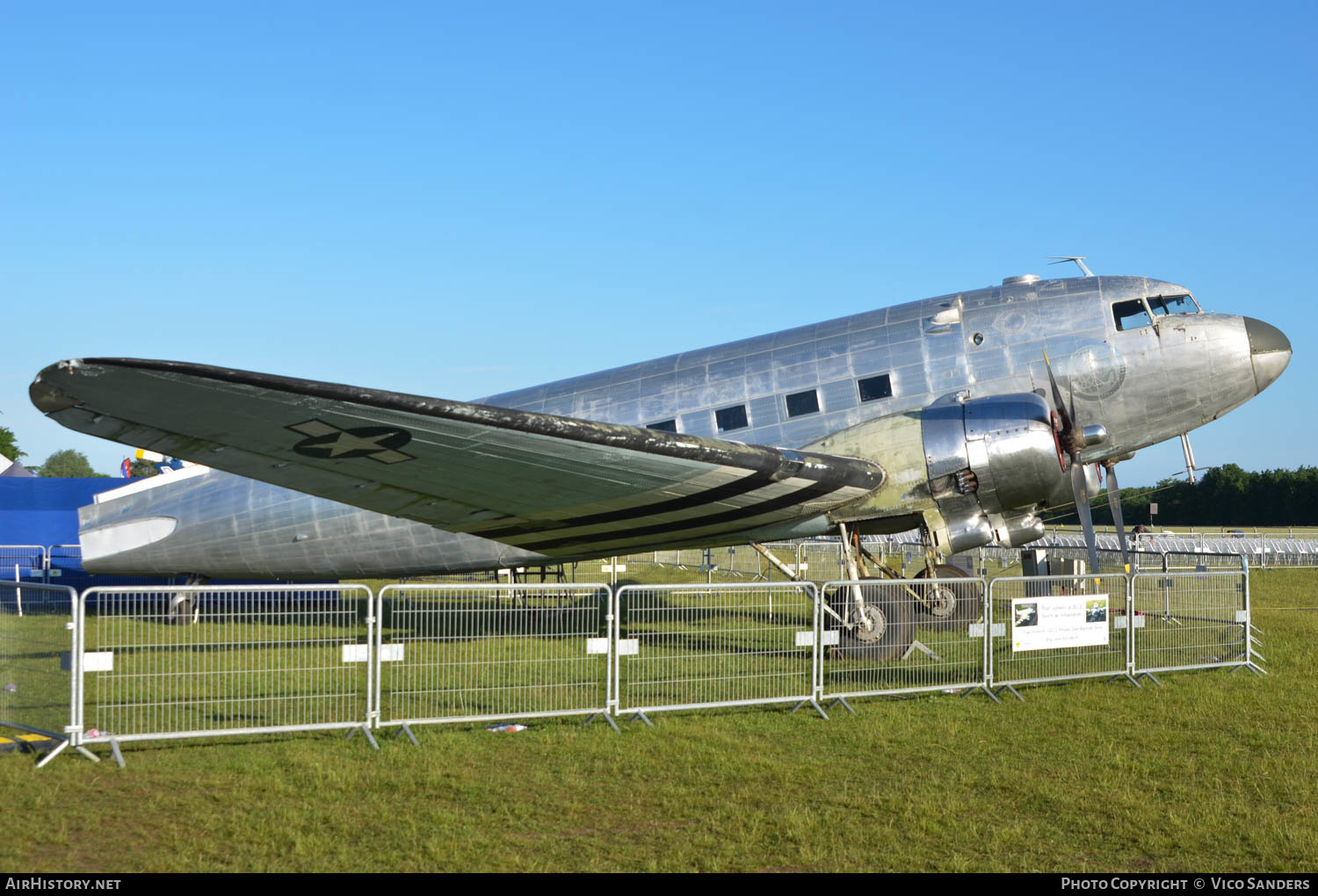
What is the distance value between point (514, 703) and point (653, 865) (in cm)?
430

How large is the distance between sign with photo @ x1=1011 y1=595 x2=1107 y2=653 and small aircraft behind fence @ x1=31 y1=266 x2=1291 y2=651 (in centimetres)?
168

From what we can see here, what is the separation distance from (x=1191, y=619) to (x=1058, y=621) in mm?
2611

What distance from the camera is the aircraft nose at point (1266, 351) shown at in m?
13.8

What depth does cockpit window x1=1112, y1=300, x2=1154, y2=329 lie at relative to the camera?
13.9 meters

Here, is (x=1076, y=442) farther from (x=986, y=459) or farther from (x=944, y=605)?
(x=944, y=605)

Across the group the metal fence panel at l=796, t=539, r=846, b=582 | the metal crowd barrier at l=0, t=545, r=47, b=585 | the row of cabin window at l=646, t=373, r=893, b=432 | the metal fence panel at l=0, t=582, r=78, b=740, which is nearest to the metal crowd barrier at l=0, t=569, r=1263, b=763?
the metal fence panel at l=0, t=582, r=78, b=740

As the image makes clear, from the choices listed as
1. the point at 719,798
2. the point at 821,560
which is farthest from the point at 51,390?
the point at 821,560

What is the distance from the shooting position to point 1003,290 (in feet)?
48.0

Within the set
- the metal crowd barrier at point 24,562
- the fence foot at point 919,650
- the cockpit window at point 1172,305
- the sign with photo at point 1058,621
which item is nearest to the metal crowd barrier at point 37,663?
the fence foot at point 919,650

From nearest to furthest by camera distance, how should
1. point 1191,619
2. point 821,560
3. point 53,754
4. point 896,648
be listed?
point 53,754 < point 896,648 < point 1191,619 < point 821,560

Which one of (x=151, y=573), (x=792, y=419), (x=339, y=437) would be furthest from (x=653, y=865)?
(x=151, y=573)

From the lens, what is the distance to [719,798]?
23.2 ft

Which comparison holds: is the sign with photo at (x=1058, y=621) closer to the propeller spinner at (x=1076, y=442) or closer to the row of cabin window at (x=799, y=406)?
the propeller spinner at (x=1076, y=442)

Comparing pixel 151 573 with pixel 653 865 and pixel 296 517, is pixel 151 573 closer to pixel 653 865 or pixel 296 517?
pixel 296 517
